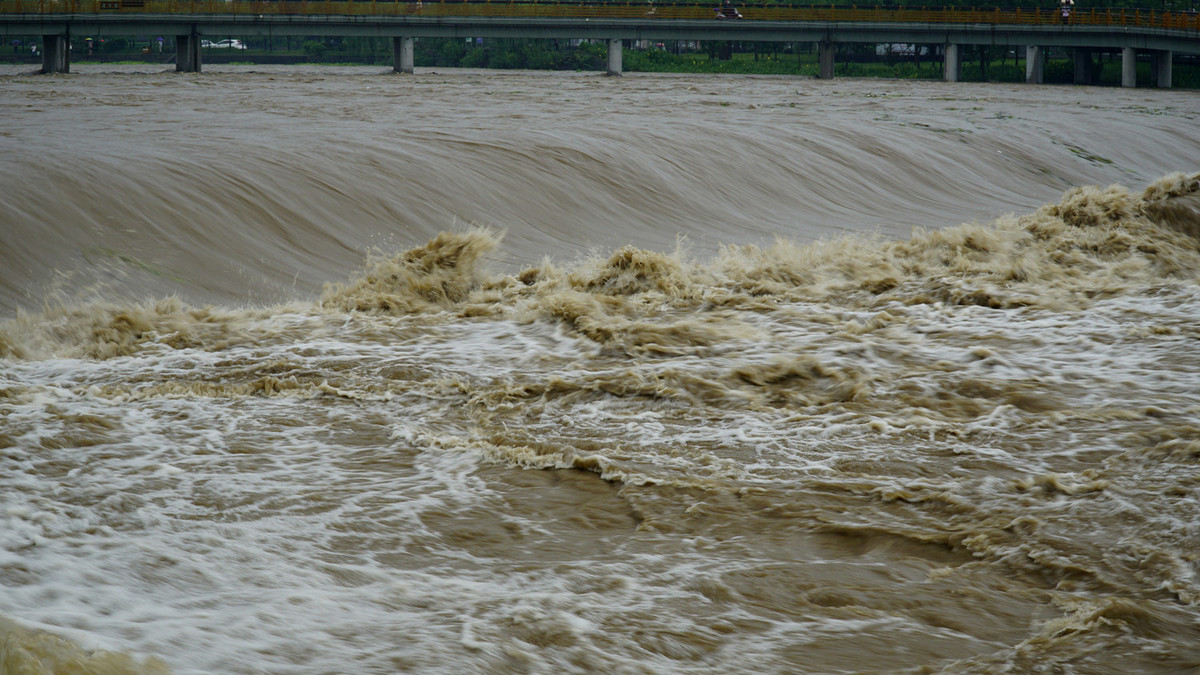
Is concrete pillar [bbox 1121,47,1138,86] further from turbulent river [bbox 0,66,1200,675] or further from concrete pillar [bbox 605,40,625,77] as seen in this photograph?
turbulent river [bbox 0,66,1200,675]

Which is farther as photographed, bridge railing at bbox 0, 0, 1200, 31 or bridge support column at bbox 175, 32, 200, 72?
bridge railing at bbox 0, 0, 1200, 31

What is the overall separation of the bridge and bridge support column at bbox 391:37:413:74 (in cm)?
4

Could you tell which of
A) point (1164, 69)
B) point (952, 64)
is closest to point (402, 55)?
point (952, 64)

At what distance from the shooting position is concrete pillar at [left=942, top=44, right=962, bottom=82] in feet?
153

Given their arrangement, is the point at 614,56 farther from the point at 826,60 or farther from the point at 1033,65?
the point at 1033,65

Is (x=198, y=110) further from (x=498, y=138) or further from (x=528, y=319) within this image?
(x=528, y=319)

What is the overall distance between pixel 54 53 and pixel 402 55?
44.3 feet

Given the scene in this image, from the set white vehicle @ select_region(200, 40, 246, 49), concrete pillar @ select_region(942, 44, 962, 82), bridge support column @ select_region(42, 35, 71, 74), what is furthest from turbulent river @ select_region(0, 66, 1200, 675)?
white vehicle @ select_region(200, 40, 246, 49)

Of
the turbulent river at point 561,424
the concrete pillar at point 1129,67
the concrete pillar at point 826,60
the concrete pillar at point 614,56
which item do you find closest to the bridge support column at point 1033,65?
the concrete pillar at point 1129,67

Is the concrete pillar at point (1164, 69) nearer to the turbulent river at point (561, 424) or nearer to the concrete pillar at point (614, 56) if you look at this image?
the concrete pillar at point (614, 56)

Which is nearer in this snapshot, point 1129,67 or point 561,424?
point 561,424

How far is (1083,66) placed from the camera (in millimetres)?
48125

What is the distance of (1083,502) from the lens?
5.34 meters

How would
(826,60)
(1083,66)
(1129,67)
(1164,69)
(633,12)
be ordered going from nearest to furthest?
(1164,69), (1129,67), (826,60), (633,12), (1083,66)
